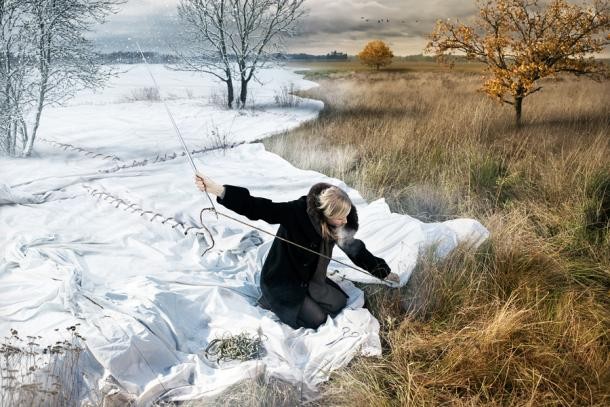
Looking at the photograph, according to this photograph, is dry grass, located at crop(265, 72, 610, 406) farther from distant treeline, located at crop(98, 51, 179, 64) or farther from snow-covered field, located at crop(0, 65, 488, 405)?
distant treeline, located at crop(98, 51, 179, 64)

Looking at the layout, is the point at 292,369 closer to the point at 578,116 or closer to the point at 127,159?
the point at 127,159

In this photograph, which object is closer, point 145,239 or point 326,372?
point 326,372

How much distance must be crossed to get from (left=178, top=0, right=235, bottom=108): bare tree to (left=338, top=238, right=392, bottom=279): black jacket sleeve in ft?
5.89

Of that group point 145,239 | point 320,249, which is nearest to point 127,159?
point 145,239

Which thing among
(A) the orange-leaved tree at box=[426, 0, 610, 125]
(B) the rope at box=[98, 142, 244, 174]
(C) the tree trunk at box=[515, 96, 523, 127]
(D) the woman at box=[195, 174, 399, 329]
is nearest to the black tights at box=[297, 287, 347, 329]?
(D) the woman at box=[195, 174, 399, 329]

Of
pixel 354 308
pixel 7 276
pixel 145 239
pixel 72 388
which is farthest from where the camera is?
pixel 145 239

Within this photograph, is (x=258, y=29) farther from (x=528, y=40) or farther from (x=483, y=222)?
(x=483, y=222)

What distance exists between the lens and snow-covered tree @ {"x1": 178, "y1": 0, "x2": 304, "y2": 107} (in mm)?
3637

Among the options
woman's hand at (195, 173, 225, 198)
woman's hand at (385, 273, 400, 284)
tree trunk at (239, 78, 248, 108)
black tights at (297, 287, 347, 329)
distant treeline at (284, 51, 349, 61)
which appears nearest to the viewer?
woman's hand at (195, 173, 225, 198)

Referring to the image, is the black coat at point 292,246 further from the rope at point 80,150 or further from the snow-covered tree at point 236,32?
the snow-covered tree at point 236,32

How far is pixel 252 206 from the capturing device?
202cm

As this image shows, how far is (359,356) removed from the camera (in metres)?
2.08

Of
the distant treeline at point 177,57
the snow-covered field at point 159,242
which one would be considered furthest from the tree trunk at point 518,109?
the snow-covered field at point 159,242

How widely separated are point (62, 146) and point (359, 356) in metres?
2.25
